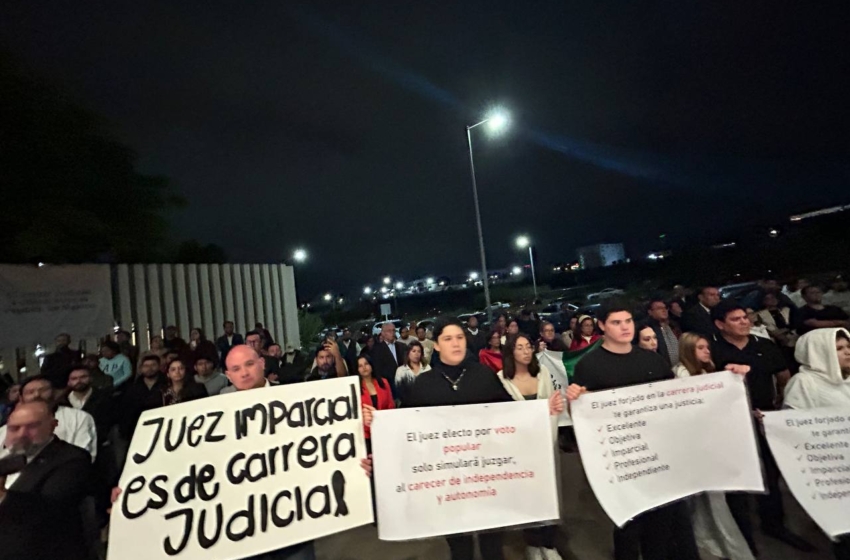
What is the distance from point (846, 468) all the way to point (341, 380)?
3.08m

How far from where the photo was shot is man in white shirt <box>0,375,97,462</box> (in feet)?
11.9

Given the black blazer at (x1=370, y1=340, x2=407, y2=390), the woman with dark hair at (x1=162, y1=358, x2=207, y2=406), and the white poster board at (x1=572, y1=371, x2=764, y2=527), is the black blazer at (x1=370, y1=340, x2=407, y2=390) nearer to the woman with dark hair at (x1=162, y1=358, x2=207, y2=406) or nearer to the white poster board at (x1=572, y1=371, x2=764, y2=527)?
the woman with dark hair at (x1=162, y1=358, x2=207, y2=406)

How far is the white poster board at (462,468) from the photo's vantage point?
288 cm

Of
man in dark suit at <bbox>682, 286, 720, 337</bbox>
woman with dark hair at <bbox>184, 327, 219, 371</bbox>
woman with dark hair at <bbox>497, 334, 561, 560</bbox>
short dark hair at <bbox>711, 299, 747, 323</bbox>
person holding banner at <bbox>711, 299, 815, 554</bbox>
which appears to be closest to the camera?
person holding banner at <bbox>711, 299, 815, 554</bbox>

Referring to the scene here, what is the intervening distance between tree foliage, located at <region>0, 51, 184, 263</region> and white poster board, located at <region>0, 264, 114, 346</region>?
0.34 meters

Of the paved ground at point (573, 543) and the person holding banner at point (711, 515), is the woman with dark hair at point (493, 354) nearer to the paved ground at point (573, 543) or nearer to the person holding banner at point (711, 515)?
the paved ground at point (573, 543)

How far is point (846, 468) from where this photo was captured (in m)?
3.03

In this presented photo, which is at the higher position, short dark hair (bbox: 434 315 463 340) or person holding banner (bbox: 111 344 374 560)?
short dark hair (bbox: 434 315 463 340)

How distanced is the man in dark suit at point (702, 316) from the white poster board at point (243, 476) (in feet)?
12.9

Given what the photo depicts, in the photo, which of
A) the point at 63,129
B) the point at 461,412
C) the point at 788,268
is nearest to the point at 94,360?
the point at 63,129

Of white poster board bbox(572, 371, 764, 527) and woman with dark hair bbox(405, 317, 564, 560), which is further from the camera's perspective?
woman with dark hair bbox(405, 317, 564, 560)

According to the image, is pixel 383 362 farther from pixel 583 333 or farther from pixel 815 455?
pixel 815 455

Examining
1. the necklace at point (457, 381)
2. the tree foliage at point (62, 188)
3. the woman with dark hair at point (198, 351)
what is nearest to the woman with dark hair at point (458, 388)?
the necklace at point (457, 381)

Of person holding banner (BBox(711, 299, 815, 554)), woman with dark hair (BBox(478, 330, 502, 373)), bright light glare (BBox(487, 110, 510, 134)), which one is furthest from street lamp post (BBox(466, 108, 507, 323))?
person holding banner (BBox(711, 299, 815, 554))
